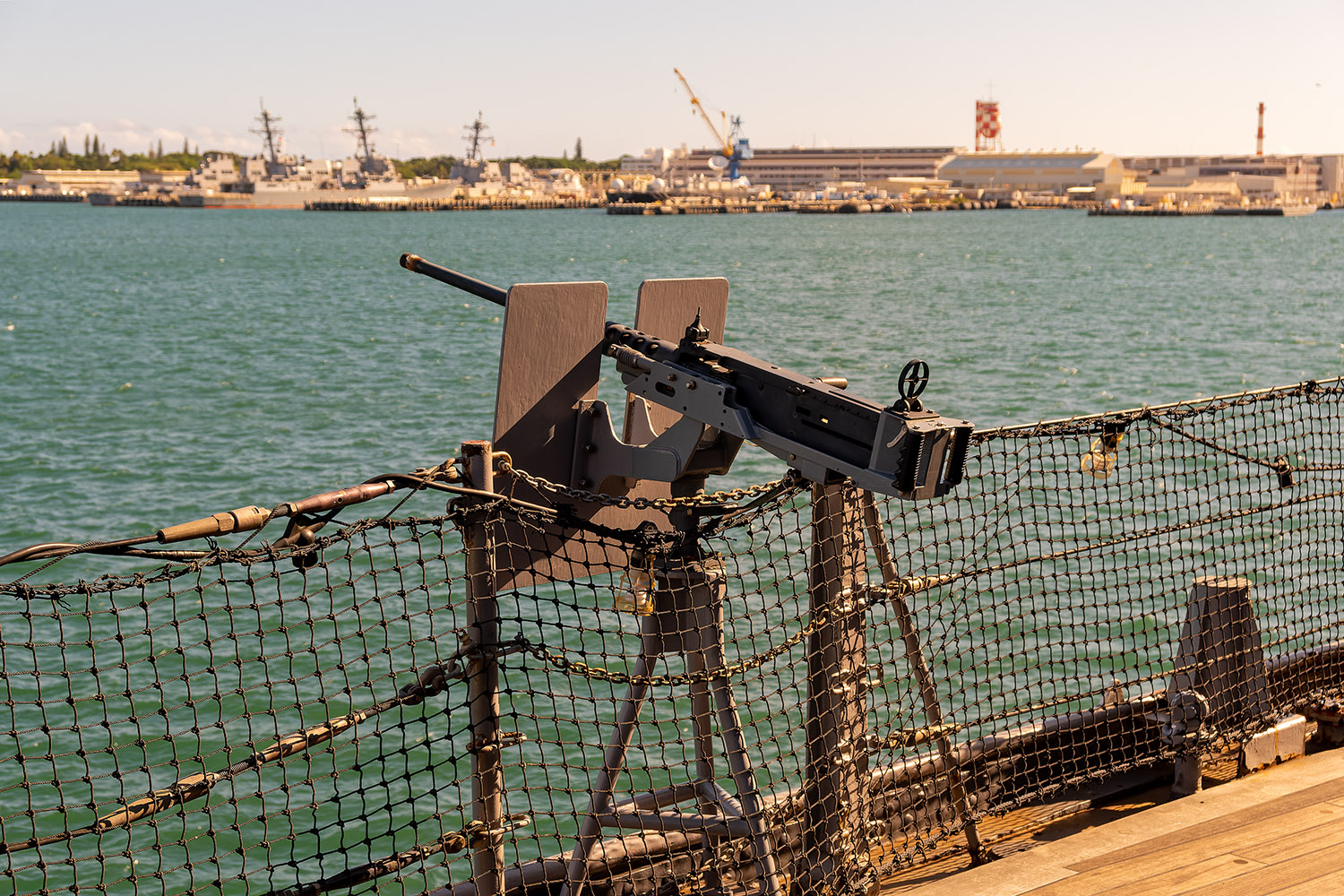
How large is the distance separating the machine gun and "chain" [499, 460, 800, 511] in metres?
0.12

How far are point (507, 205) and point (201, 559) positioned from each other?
196 meters

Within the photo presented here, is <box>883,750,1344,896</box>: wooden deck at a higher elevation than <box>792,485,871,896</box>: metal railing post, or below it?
below

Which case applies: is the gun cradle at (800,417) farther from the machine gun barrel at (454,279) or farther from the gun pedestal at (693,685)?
the machine gun barrel at (454,279)

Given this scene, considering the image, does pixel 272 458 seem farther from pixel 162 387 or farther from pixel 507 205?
pixel 507 205

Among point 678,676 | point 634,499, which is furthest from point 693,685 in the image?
point 634,499

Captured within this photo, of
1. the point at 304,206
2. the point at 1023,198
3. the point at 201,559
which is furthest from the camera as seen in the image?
the point at 1023,198

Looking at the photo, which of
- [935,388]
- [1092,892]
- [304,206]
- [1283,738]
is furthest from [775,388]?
[304,206]

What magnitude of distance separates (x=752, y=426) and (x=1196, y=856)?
6.65 feet

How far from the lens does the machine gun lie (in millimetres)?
3268

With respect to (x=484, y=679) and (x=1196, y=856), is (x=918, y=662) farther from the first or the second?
(x=484, y=679)

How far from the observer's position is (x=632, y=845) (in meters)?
4.10

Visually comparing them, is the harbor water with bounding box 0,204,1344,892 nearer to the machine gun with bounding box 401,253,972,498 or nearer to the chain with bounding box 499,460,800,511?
the chain with bounding box 499,460,800,511

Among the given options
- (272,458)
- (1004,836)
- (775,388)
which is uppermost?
(775,388)

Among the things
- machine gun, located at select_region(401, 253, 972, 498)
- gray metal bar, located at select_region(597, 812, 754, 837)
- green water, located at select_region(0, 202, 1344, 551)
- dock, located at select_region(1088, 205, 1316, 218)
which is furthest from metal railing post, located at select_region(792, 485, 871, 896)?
dock, located at select_region(1088, 205, 1316, 218)
